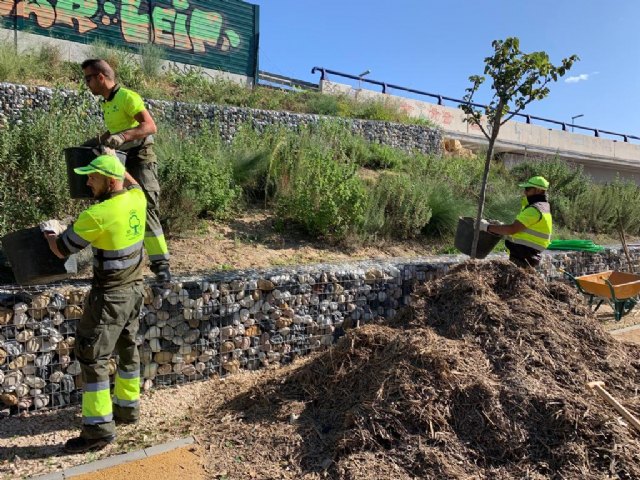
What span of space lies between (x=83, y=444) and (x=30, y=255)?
1.34 metres

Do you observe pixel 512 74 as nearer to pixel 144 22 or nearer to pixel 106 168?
pixel 106 168

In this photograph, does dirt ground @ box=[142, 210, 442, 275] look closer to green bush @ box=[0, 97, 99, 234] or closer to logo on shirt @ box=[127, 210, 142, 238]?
green bush @ box=[0, 97, 99, 234]

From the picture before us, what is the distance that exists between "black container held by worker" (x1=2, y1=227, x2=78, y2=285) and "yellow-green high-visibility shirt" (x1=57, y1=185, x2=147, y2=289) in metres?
0.22

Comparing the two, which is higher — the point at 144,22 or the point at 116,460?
the point at 144,22

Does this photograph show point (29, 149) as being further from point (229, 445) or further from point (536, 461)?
point (536, 461)

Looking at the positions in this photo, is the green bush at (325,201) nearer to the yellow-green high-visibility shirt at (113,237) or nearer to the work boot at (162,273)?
the work boot at (162,273)

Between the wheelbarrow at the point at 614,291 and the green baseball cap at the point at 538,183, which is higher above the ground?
the green baseball cap at the point at 538,183

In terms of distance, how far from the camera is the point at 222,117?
36.2 ft

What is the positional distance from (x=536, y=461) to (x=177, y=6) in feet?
51.6

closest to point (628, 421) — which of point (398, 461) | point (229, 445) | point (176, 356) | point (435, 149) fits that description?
point (398, 461)

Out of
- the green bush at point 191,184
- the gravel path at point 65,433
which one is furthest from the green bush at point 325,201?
the gravel path at point 65,433

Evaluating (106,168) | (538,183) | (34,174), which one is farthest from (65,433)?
Answer: (538,183)

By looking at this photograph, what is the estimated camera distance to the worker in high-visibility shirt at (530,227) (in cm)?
589

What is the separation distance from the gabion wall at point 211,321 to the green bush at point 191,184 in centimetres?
212
